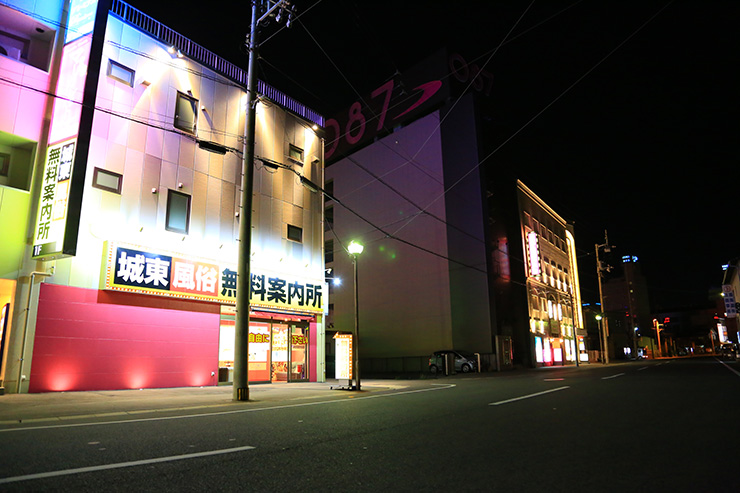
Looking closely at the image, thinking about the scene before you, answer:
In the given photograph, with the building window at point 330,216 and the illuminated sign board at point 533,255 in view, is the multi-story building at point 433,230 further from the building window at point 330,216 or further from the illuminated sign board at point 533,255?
the building window at point 330,216

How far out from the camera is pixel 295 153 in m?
22.8

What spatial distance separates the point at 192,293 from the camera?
16.7m

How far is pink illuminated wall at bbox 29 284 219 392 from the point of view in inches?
523

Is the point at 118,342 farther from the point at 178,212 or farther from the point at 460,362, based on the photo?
the point at 460,362

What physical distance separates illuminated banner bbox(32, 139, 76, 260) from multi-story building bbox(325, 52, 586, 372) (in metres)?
25.5

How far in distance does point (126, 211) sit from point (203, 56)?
7.92 metres

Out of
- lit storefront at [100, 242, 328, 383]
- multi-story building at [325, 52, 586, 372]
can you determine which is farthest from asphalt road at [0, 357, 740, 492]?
multi-story building at [325, 52, 586, 372]

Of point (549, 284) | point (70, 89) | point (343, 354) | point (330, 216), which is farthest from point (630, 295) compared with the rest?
point (70, 89)

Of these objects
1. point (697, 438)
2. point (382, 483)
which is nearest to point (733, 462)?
point (697, 438)

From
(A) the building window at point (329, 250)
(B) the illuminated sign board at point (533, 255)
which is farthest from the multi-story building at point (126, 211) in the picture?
(B) the illuminated sign board at point (533, 255)

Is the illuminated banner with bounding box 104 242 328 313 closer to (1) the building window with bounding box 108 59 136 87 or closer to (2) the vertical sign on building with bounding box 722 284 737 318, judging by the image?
(1) the building window with bounding box 108 59 136 87

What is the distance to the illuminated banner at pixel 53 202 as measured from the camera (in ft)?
41.7

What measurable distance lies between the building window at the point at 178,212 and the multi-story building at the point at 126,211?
0.14ft

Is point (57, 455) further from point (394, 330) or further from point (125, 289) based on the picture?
point (394, 330)
